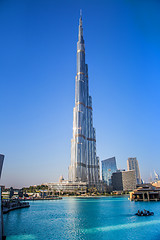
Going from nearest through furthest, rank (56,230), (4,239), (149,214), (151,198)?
(4,239)
(56,230)
(149,214)
(151,198)

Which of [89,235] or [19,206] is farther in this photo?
[19,206]

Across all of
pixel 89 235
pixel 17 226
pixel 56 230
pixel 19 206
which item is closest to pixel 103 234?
pixel 89 235

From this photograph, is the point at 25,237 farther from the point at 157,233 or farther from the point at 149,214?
the point at 149,214

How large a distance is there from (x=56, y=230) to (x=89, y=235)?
8004mm

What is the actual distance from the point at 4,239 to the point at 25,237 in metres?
3.50

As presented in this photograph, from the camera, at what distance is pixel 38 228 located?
122ft

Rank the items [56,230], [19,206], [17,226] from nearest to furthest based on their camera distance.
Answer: [56,230]
[17,226]
[19,206]

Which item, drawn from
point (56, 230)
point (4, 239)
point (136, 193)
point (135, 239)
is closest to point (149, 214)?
point (135, 239)

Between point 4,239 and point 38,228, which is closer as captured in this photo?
point 4,239

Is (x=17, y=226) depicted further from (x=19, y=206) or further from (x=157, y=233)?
(x=19, y=206)

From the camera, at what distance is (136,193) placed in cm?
10956

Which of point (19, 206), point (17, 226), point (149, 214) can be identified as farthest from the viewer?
point (19, 206)

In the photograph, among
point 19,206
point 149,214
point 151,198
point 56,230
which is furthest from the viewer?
point 151,198

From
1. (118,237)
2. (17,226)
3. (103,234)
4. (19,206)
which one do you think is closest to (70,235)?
(103,234)
